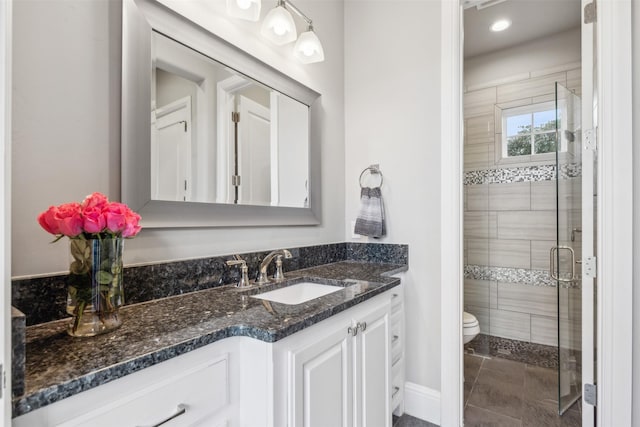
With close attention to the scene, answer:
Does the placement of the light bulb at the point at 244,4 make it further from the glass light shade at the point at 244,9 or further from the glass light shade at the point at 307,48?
the glass light shade at the point at 307,48

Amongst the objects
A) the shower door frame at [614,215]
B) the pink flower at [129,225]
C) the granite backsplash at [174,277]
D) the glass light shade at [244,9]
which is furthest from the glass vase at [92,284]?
the shower door frame at [614,215]

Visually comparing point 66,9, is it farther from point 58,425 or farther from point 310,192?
point 310,192

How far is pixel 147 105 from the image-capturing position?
1.14 m

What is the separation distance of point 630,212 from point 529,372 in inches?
63.9

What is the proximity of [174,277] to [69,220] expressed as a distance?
Answer: 20.1 inches

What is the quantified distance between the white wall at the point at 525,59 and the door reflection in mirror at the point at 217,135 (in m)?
2.17

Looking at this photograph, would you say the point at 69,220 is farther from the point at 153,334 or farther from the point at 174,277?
the point at 174,277

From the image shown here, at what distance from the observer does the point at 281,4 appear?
164 centimetres

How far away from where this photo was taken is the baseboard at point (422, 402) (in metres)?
1.85

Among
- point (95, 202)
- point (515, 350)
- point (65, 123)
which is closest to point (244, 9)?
point (65, 123)

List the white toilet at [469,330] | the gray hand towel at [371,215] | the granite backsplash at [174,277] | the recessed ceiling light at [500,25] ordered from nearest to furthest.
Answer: the granite backsplash at [174,277]
the gray hand towel at [371,215]
the white toilet at [469,330]
the recessed ceiling light at [500,25]

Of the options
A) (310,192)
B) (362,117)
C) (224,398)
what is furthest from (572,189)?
(224,398)

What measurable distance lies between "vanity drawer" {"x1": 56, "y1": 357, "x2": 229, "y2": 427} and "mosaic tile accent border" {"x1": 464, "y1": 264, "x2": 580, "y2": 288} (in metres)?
2.83

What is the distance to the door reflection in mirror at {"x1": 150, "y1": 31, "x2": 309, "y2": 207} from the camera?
47.6 inches
